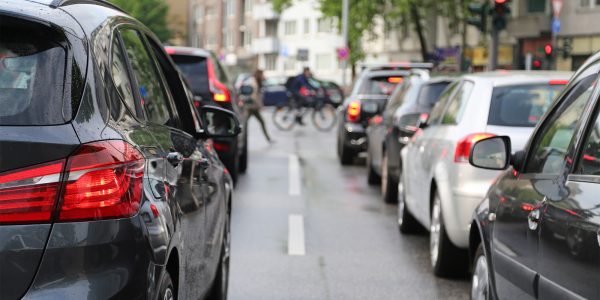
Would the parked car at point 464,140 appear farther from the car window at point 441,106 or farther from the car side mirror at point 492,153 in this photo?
the car side mirror at point 492,153

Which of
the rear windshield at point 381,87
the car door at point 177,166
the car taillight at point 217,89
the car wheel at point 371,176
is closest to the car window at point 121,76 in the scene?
the car door at point 177,166

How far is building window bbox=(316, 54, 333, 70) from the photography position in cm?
8675

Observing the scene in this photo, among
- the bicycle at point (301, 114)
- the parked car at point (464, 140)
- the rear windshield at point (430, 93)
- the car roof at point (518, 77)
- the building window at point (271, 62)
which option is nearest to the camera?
the parked car at point (464, 140)

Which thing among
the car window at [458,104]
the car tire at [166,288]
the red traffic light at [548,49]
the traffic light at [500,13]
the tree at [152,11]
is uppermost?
the tree at [152,11]

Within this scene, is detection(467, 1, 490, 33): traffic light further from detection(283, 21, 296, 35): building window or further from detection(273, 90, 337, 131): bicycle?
detection(283, 21, 296, 35): building window

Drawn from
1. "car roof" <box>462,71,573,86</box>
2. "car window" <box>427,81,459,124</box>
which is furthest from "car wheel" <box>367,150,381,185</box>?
"car roof" <box>462,71,573,86</box>

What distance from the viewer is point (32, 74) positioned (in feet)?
12.3

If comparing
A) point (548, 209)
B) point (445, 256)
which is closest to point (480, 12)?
point (445, 256)

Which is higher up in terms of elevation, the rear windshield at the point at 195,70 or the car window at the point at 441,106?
the rear windshield at the point at 195,70

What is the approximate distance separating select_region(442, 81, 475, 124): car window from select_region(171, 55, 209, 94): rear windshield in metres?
5.42

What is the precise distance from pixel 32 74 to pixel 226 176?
2950 mm

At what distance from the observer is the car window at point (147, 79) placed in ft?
15.6

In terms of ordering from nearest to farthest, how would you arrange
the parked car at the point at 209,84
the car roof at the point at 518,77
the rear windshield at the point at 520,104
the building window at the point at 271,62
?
the rear windshield at the point at 520,104, the car roof at the point at 518,77, the parked car at the point at 209,84, the building window at the point at 271,62

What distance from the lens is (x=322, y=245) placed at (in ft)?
33.4
